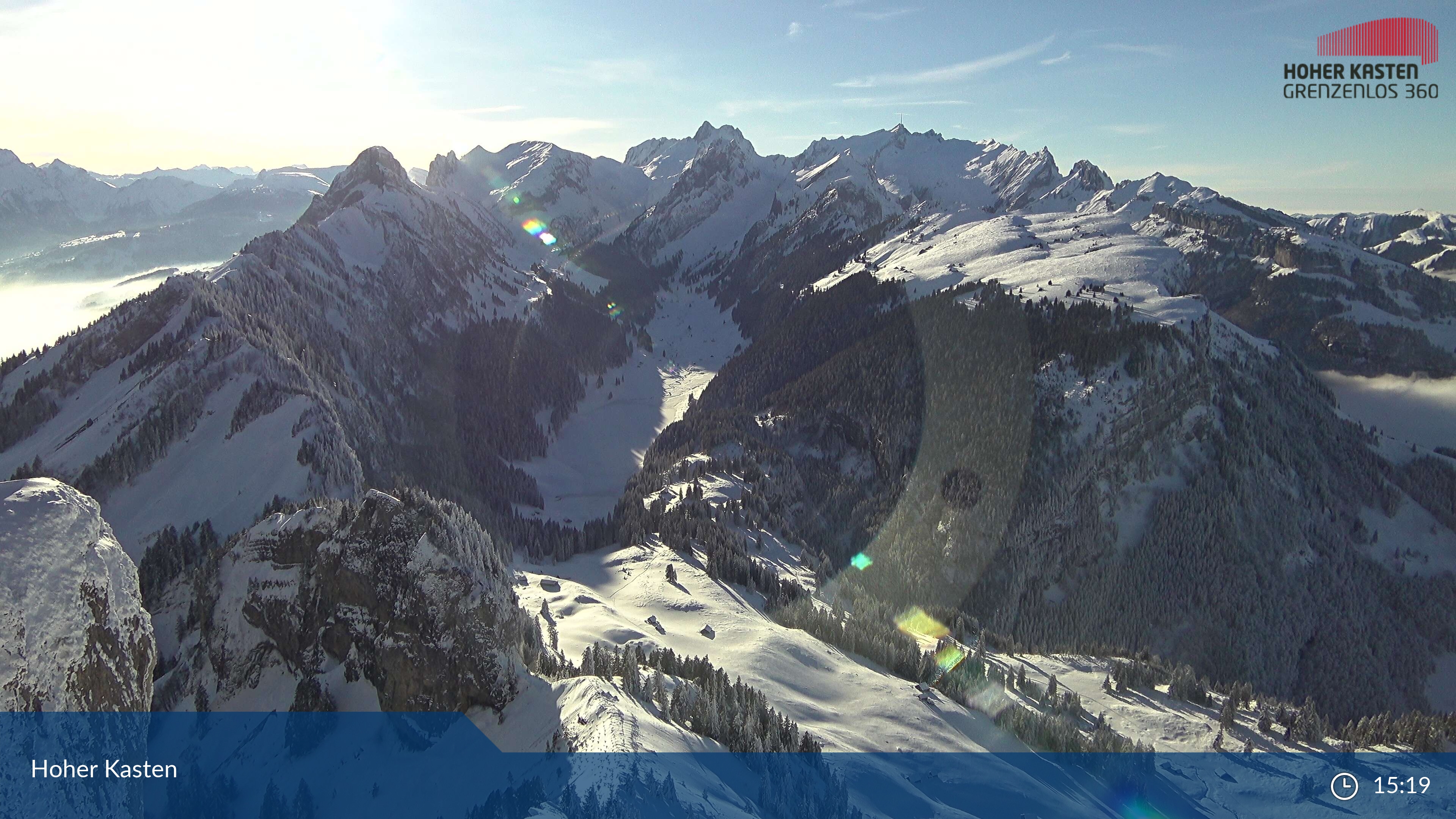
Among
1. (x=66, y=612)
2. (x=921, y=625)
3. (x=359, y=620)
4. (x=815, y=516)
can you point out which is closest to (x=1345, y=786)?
(x=921, y=625)

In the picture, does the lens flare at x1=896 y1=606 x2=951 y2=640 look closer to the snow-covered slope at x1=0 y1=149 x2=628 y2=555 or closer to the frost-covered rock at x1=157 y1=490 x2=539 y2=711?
the frost-covered rock at x1=157 y1=490 x2=539 y2=711

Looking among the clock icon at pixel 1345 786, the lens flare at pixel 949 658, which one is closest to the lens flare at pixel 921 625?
the lens flare at pixel 949 658

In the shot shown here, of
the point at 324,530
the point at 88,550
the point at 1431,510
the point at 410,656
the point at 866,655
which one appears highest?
the point at 88,550

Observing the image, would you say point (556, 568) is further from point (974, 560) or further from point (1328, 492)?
point (1328, 492)

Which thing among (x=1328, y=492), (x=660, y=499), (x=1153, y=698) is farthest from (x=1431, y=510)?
(x=660, y=499)

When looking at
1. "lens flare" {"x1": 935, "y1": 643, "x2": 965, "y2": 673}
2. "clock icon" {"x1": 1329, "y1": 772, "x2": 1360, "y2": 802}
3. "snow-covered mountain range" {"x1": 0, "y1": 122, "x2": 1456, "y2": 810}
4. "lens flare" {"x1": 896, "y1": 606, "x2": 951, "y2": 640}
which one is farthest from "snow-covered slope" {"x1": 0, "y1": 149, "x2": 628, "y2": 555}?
"clock icon" {"x1": 1329, "y1": 772, "x2": 1360, "y2": 802}

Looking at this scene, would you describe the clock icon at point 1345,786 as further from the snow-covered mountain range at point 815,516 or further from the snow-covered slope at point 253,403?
the snow-covered slope at point 253,403
